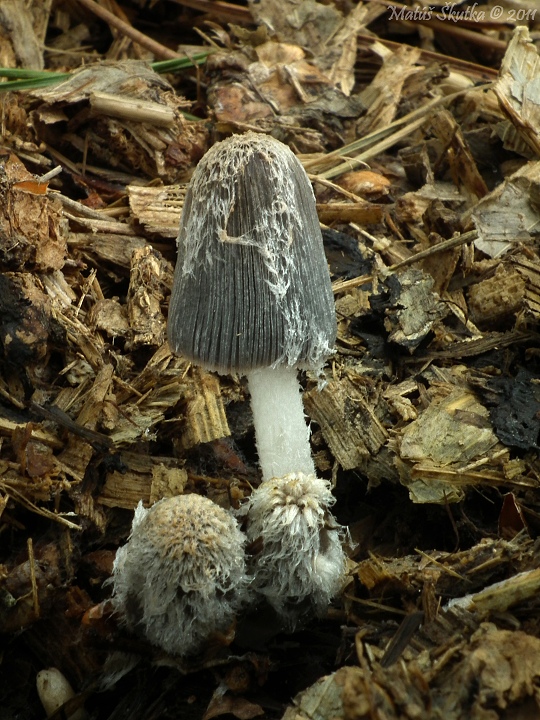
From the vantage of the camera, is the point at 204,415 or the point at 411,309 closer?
the point at 204,415

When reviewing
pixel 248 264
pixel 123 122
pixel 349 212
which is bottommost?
pixel 349 212

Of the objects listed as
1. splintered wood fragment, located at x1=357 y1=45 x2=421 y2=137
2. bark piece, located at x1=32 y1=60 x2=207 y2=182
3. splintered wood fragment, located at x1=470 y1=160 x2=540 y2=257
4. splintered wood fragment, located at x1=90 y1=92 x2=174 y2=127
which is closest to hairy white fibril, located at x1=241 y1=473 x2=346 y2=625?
splintered wood fragment, located at x1=470 y1=160 x2=540 y2=257

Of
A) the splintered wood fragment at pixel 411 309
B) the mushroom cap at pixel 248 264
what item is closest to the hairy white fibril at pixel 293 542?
the mushroom cap at pixel 248 264

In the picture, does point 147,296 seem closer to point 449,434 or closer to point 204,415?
point 204,415

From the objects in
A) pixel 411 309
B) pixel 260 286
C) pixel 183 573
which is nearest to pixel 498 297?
pixel 411 309

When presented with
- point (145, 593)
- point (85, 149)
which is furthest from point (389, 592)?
point (85, 149)

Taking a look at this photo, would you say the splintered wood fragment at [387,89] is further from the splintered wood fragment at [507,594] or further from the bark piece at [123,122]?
the splintered wood fragment at [507,594]

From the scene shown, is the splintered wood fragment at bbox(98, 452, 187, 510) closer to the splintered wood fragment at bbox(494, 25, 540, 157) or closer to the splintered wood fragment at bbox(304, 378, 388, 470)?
the splintered wood fragment at bbox(304, 378, 388, 470)
